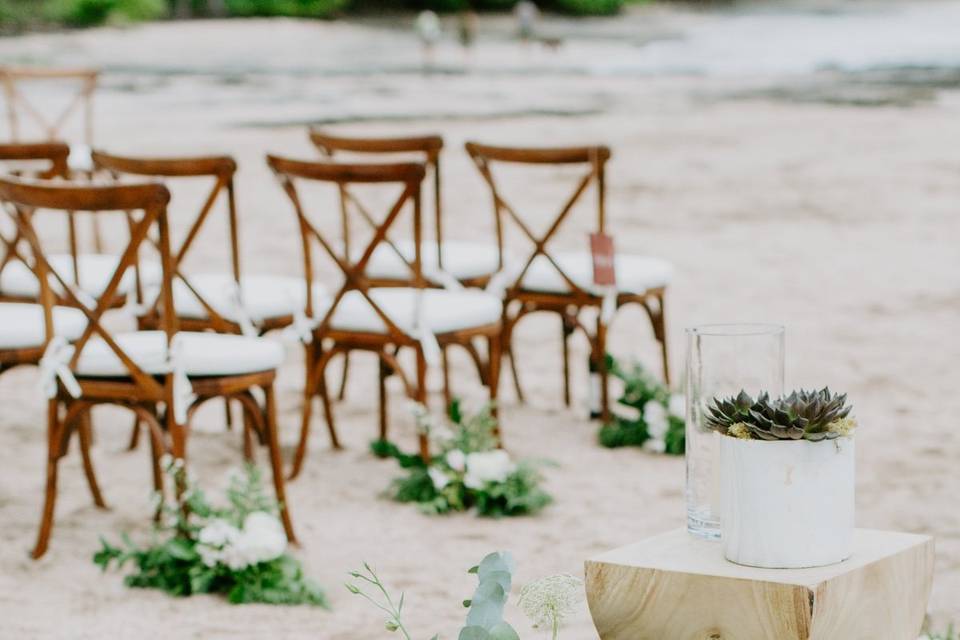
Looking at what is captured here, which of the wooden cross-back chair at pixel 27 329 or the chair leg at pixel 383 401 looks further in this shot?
the chair leg at pixel 383 401

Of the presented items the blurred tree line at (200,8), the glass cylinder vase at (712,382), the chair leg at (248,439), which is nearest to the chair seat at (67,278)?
the chair leg at (248,439)

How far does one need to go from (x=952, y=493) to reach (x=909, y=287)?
11.6 feet

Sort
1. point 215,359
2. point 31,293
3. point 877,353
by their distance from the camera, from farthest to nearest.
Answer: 1. point 877,353
2. point 31,293
3. point 215,359

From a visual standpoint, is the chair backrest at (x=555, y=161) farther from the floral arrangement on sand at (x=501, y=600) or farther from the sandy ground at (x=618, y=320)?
the floral arrangement on sand at (x=501, y=600)

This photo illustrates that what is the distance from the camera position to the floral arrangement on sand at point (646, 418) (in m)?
5.33

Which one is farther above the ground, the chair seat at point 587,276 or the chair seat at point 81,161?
the chair seat at point 81,161

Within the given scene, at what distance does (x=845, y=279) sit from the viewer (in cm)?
844

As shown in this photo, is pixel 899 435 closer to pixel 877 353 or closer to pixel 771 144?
pixel 877 353

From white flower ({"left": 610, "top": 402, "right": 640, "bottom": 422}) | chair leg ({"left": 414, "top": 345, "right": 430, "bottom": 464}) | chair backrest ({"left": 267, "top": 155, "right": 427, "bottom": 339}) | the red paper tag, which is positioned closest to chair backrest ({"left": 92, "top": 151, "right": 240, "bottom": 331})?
chair backrest ({"left": 267, "top": 155, "right": 427, "bottom": 339})

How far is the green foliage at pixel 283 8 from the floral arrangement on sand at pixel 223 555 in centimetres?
3822

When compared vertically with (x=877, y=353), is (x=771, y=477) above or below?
above

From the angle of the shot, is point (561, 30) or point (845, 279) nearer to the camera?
point (845, 279)

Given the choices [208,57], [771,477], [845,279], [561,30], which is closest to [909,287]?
[845,279]

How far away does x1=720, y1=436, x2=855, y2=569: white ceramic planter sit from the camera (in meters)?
2.35
